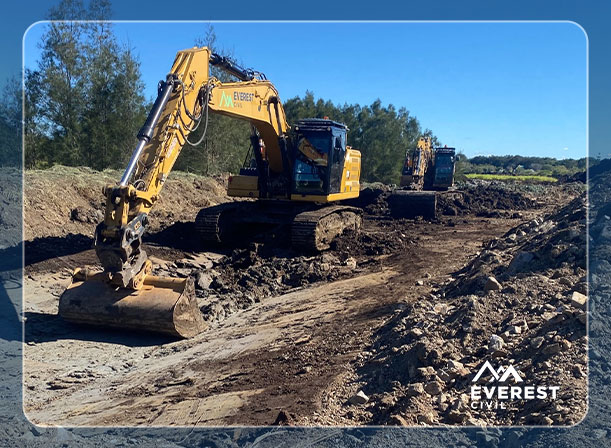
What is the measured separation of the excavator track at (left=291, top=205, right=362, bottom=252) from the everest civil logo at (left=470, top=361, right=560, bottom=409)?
6.84 meters

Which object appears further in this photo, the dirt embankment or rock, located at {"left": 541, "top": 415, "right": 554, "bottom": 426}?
the dirt embankment

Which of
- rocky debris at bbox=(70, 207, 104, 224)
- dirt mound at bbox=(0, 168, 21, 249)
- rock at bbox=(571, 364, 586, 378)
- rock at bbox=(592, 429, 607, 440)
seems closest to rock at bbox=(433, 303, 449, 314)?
rock at bbox=(571, 364, 586, 378)

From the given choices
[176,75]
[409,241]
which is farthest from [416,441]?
[409,241]

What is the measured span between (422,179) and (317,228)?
1408 cm

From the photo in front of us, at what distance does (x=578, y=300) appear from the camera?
17.0 ft

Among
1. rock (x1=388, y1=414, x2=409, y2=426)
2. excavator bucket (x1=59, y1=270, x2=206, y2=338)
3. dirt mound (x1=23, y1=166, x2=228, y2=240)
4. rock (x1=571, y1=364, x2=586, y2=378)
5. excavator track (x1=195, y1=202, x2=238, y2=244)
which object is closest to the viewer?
rock (x1=388, y1=414, x2=409, y2=426)

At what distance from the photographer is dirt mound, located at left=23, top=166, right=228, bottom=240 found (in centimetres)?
1231

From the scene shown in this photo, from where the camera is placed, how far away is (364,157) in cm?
3738

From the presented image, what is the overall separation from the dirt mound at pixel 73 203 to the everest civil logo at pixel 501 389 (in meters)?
9.83

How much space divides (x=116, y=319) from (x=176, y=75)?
3741mm

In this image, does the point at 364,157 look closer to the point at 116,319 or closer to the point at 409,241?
the point at 409,241

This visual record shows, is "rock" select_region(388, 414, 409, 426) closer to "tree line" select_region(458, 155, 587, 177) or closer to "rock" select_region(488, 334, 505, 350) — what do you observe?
"rock" select_region(488, 334, 505, 350)

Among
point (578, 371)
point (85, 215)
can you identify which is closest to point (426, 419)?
point (578, 371)

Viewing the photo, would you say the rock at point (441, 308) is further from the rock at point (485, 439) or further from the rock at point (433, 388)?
the rock at point (485, 439)
